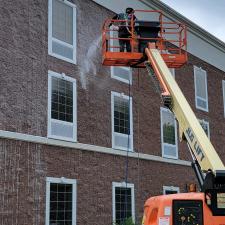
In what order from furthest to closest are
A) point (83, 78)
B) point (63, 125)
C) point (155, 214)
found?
point (83, 78) → point (63, 125) → point (155, 214)

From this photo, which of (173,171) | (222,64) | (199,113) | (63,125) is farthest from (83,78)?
(222,64)

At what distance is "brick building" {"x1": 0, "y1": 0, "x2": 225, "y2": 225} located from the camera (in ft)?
58.5

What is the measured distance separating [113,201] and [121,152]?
2.18 meters

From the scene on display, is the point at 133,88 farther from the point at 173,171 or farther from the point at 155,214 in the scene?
the point at 155,214

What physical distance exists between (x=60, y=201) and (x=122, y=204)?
3.95 metres

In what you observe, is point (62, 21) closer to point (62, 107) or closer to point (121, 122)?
point (62, 107)

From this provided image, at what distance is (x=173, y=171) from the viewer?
86.0 feet

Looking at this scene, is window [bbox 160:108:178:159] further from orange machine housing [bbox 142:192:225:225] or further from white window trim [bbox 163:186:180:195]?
orange machine housing [bbox 142:192:225:225]

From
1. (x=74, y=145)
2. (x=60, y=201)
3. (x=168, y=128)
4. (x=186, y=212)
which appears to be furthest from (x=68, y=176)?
(x=186, y=212)

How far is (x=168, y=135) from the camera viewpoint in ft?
86.4

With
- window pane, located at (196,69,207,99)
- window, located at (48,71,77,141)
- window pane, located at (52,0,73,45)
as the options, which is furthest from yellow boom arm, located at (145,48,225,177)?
window pane, located at (196,69,207,99)

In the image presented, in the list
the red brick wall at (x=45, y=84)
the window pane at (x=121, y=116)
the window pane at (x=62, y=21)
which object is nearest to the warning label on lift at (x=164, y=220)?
the red brick wall at (x=45, y=84)

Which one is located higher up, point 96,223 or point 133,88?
point 133,88

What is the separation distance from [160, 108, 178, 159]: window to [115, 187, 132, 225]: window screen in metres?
3.79
